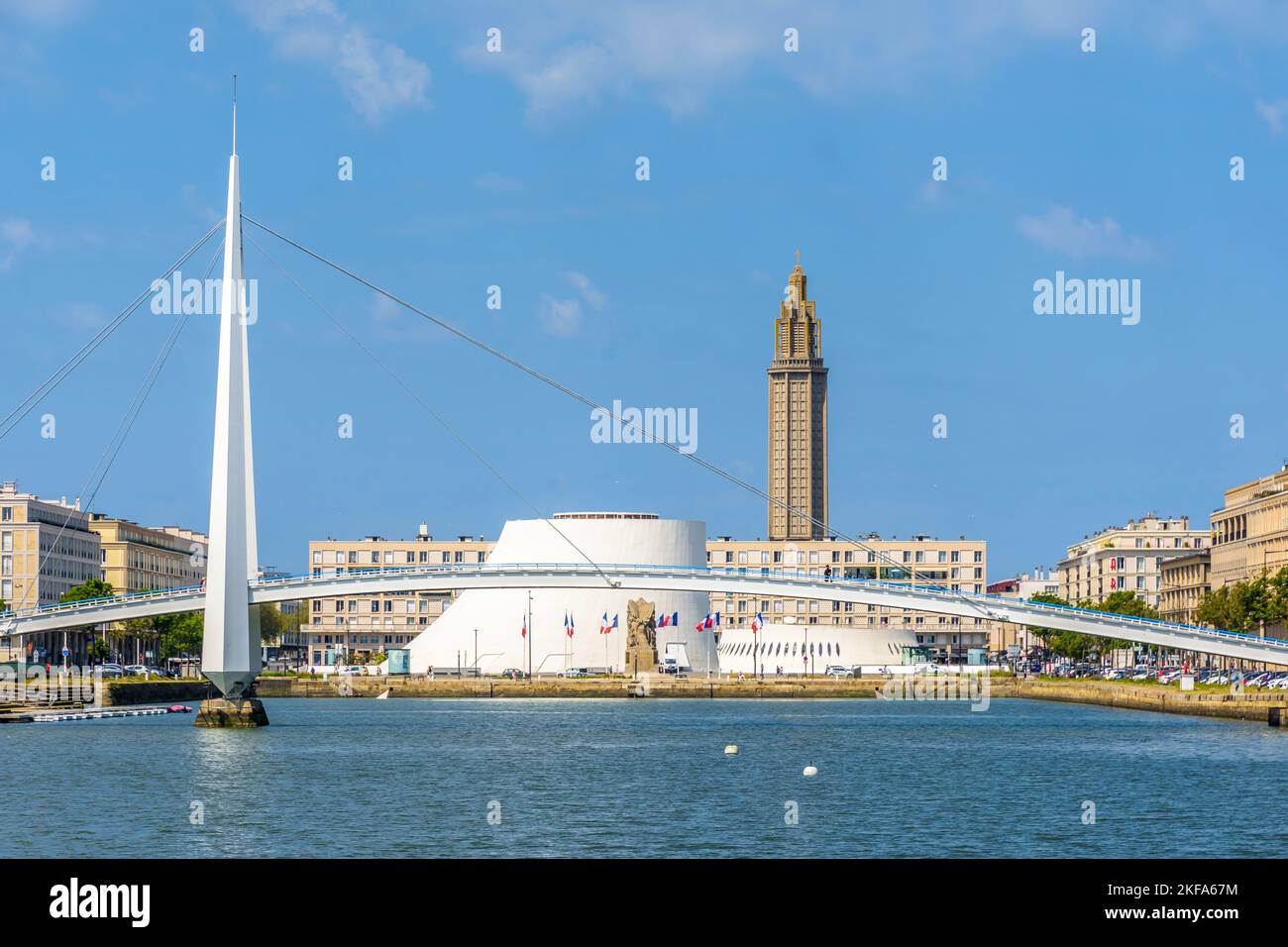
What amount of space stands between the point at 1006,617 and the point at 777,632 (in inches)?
2633

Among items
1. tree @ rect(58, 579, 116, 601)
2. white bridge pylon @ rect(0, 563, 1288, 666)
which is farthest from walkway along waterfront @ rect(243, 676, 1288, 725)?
white bridge pylon @ rect(0, 563, 1288, 666)

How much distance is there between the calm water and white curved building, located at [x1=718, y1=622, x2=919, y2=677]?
63.7 m

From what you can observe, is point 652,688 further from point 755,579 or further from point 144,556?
point 144,556

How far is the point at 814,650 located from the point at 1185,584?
27551 millimetres

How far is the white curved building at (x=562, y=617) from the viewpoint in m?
124

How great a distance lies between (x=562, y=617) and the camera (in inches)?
4938

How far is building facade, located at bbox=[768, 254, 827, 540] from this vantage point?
186 m

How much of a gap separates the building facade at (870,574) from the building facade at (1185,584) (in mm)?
20127

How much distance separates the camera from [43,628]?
69688mm

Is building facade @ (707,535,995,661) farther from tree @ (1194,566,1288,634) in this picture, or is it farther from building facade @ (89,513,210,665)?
tree @ (1194,566,1288,634)
